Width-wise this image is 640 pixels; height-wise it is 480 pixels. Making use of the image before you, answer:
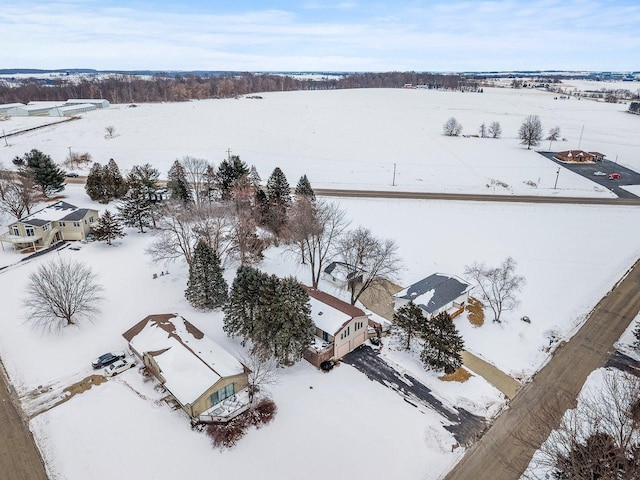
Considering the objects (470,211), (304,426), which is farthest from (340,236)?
(304,426)

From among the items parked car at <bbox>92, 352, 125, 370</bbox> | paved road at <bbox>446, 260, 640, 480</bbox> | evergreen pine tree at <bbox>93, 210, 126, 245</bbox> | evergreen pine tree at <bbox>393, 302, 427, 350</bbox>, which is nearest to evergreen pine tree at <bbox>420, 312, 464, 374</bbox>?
evergreen pine tree at <bbox>393, 302, 427, 350</bbox>

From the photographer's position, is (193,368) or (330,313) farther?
(330,313)

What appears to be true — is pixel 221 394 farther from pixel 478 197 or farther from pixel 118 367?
pixel 478 197

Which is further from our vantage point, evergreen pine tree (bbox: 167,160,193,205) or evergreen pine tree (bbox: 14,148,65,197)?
evergreen pine tree (bbox: 14,148,65,197)

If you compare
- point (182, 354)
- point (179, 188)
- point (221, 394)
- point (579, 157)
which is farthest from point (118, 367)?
point (579, 157)

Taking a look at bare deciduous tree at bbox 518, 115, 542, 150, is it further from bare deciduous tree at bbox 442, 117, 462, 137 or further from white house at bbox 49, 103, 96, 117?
white house at bbox 49, 103, 96, 117
